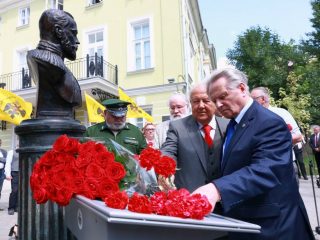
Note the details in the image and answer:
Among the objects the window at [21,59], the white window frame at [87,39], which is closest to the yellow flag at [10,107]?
the white window frame at [87,39]

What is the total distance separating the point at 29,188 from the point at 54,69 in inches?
33.5

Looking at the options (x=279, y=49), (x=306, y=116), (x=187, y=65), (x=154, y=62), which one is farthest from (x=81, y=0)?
(x=279, y=49)

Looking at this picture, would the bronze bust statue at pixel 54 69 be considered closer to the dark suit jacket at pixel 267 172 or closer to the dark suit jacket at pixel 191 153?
the dark suit jacket at pixel 191 153

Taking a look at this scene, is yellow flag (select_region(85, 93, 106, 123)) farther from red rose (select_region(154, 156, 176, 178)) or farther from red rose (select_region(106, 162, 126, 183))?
red rose (select_region(106, 162, 126, 183))

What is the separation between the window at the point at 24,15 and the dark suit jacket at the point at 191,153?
17.0 m

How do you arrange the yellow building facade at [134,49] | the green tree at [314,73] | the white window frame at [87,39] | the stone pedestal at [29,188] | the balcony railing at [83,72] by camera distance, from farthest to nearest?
the green tree at [314,73], the white window frame at [87,39], the balcony railing at [83,72], the yellow building facade at [134,49], the stone pedestal at [29,188]

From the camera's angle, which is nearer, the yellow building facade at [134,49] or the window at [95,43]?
the yellow building facade at [134,49]

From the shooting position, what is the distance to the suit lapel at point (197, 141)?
2524 millimetres

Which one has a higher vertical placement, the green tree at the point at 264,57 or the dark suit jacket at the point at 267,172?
the green tree at the point at 264,57

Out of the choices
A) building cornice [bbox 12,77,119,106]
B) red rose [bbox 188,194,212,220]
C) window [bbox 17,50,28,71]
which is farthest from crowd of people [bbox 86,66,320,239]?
window [bbox 17,50,28,71]

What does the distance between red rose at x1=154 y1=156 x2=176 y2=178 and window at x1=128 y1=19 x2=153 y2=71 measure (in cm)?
1307

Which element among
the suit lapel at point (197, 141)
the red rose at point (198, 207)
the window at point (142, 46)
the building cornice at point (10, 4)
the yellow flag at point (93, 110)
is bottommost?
the red rose at point (198, 207)

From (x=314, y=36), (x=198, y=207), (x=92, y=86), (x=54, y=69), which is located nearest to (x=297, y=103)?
(x=314, y=36)

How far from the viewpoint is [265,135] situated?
69.5 inches
